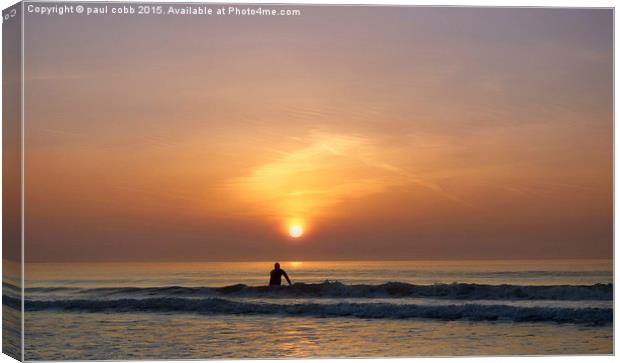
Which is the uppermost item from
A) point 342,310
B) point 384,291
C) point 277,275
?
point 277,275

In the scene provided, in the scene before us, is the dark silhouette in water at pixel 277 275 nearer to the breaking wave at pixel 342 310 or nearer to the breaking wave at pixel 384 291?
the breaking wave at pixel 384 291

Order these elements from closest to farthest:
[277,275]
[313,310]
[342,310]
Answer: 1. [277,275]
2. [313,310]
3. [342,310]

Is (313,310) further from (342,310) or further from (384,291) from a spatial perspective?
(384,291)

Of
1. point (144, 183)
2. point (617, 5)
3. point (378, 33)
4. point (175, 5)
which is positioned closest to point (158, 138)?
point (144, 183)

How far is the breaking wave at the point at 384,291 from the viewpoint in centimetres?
1120

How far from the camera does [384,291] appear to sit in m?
12.1

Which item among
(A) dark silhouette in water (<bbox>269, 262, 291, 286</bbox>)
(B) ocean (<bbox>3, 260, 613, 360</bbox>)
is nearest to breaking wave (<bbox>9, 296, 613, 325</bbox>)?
(B) ocean (<bbox>3, 260, 613, 360</bbox>)

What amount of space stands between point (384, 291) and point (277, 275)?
1370mm

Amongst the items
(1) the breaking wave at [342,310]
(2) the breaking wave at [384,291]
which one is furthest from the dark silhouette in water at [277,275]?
(1) the breaking wave at [342,310]

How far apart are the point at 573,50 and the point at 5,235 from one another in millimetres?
5343

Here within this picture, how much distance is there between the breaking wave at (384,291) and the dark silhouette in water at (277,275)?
0.18ft

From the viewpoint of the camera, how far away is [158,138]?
1086 cm

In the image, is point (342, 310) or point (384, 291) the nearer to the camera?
point (342, 310)

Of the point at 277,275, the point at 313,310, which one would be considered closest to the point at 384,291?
the point at 313,310
